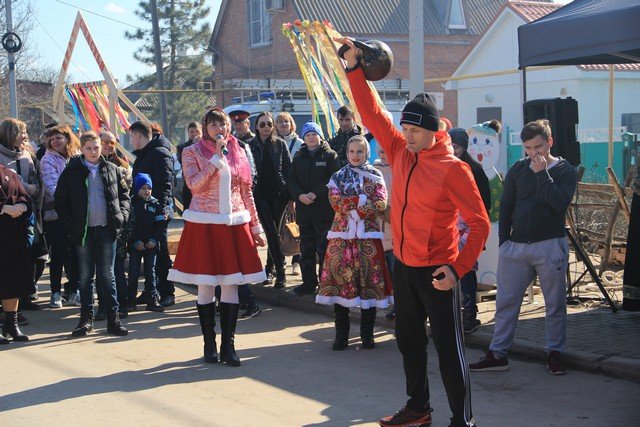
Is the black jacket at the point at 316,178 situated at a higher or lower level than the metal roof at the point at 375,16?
lower

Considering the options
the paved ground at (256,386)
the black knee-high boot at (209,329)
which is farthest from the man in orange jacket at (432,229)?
the black knee-high boot at (209,329)

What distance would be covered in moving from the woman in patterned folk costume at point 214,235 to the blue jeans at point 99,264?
1.37m

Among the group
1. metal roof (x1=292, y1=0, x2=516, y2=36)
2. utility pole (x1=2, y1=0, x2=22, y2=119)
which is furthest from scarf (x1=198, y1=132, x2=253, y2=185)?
metal roof (x1=292, y1=0, x2=516, y2=36)

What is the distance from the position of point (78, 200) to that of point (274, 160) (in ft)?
8.97

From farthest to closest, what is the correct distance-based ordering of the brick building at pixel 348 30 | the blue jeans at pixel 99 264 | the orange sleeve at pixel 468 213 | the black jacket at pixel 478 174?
1. the brick building at pixel 348 30
2. the blue jeans at pixel 99 264
3. the black jacket at pixel 478 174
4. the orange sleeve at pixel 468 213

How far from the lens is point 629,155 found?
20.0 metres

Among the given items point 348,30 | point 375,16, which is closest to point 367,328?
point 348,30

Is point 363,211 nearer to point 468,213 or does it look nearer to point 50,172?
point 468,213

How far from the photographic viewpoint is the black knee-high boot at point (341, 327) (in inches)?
320

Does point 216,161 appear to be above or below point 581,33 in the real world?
below

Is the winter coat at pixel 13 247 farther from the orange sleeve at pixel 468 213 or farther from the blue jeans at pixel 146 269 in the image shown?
the orange sleeve at pixel 468 213

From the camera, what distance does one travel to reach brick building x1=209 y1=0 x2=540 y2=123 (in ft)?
138

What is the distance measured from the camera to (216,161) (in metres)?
7.48

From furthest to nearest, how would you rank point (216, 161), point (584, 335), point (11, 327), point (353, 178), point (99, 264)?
point (99, 264) < point (11, 327) < point (353, 178) < point (584, 335) < point (216, 161)
